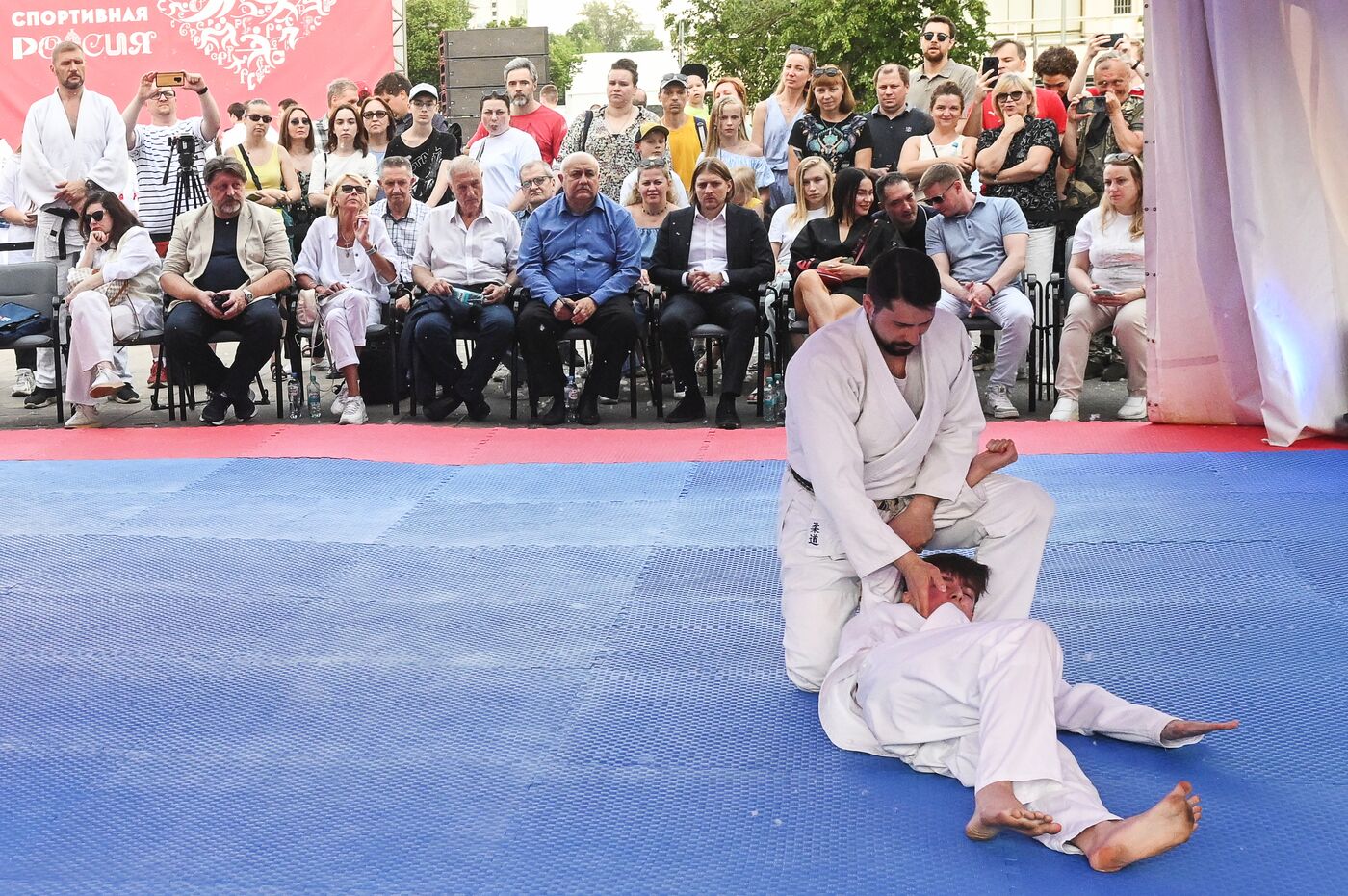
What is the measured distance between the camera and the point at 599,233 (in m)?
7.98

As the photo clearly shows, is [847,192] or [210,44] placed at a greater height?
[210,44]

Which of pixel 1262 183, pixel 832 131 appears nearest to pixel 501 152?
pixel 832 131

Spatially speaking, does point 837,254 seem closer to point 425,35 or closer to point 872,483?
point 872,483

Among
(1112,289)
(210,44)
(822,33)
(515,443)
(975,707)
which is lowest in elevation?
(975,707)

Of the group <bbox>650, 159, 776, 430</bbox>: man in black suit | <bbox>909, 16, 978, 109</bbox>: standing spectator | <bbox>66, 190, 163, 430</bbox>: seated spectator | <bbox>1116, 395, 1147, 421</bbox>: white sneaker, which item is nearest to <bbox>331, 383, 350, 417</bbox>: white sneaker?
<bbox>66, 190, 163, 430</bbox>: seated spectator

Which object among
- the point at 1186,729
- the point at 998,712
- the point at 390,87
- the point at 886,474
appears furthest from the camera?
the point at 390,87

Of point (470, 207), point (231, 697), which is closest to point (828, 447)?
point (231, 697)

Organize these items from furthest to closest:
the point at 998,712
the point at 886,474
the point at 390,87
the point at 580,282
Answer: the point at 390,87, the point at 580,282, the point at 886,474, the point at 998,712

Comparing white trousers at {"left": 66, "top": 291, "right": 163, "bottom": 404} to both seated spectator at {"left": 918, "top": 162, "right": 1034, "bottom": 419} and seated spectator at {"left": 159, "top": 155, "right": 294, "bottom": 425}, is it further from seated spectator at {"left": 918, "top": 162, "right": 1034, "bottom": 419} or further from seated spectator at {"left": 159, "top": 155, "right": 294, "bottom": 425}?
seated spectator at {"left": 918, "top": 162, "right": 1034, "bottom": 419}

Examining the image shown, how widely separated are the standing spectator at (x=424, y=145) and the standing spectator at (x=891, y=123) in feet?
8.59

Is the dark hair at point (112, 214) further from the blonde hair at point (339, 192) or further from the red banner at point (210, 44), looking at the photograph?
the red banner at point (210, 44)

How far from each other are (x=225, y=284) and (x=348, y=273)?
660mm

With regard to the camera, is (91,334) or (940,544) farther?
(91,334)

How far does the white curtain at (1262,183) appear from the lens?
6.48m
